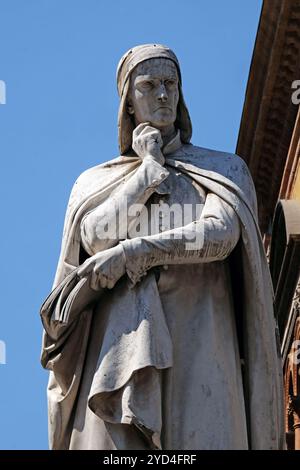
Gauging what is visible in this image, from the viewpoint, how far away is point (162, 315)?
998 cm

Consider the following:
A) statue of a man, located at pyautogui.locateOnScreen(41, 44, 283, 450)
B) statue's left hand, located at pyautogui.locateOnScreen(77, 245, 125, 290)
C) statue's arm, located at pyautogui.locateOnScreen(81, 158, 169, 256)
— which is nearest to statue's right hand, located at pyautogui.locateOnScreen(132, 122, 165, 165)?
statue of a man, located at pyautogui.locateOnScreen(41, 44, 283, 450)

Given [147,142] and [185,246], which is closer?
[185,246]

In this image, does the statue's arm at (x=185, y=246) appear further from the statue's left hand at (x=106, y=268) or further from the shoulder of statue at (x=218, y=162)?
the shoulder of statue at (x=218, y=162)

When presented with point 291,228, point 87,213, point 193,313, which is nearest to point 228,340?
point 193,313

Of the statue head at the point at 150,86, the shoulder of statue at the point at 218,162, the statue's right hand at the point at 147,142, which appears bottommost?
the shoulder of statue at the point at 218,162

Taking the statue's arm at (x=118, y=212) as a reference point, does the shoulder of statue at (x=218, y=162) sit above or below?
above

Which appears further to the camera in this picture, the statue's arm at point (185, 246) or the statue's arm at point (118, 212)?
the statue's arm at point (118, 212)

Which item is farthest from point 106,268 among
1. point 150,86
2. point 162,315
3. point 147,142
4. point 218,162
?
point 150,86

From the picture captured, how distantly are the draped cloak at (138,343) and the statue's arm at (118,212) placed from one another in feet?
0.36

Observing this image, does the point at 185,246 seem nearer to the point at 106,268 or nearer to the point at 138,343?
the point at 106,268

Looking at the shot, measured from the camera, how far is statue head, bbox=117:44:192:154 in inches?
420

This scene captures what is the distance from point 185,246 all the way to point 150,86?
40.5 inches

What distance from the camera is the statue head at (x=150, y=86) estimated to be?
10.7 meters

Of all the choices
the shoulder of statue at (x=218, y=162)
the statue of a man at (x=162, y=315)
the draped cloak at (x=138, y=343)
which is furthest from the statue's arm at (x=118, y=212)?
the shoulder of statue at (x=218, y=162)
